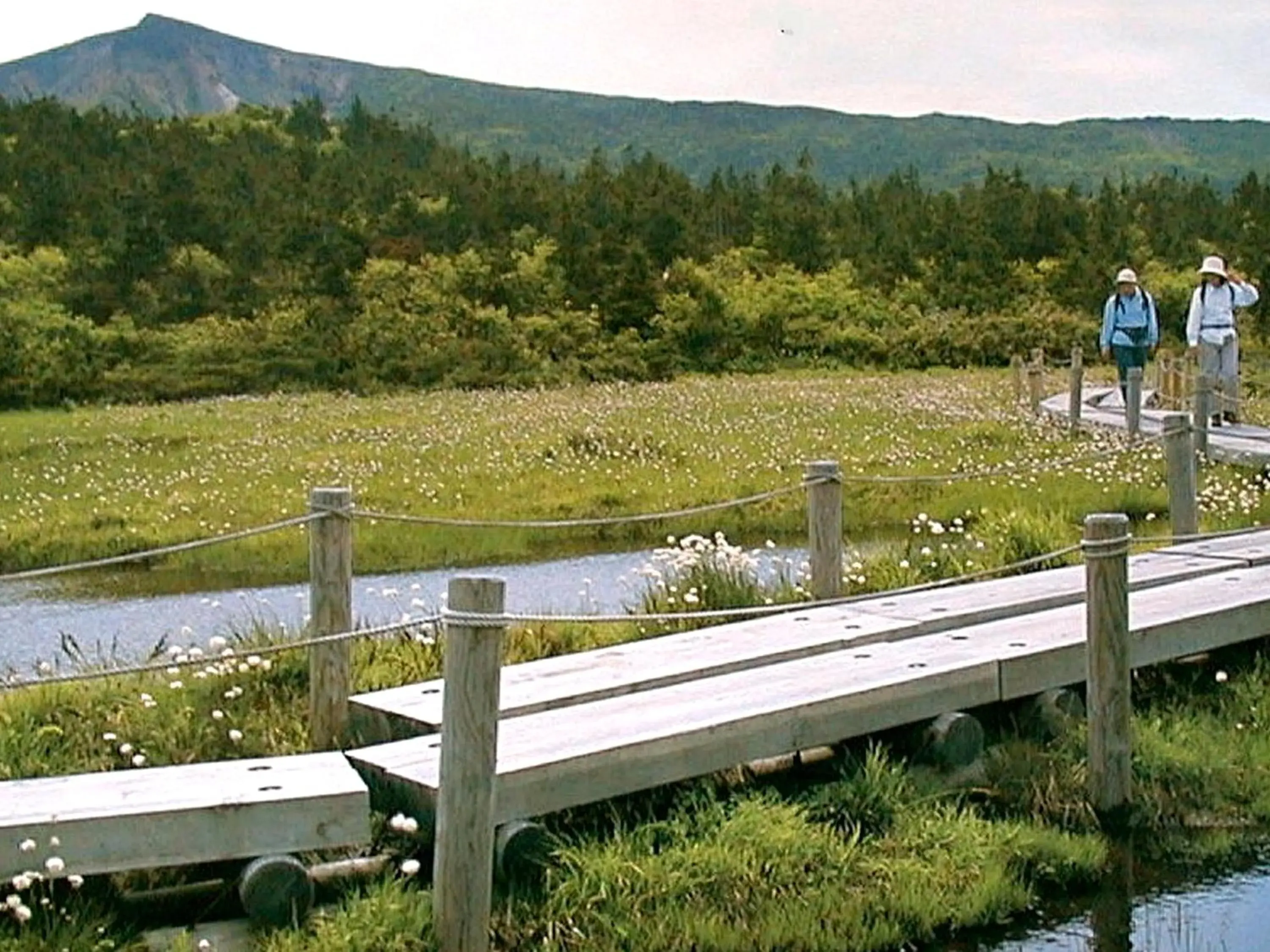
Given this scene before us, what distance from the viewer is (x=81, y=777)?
6.77 metres

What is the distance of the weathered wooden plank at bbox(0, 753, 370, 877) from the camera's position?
5.98 metres

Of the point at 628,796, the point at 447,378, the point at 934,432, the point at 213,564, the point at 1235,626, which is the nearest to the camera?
the point at 628,796

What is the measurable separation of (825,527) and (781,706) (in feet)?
10.2

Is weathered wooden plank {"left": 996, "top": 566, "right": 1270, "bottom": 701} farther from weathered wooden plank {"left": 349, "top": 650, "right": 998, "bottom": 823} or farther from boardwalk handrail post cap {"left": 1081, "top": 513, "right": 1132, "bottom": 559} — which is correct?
boardwalk handrail post cap {"left": 1081, "top": 513, "right": 1132, "bottom": 559}

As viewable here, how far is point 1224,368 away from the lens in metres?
21.5

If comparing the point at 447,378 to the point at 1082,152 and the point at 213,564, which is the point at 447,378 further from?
the point at 1082,152

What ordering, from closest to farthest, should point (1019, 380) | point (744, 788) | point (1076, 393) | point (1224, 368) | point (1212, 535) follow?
point (744, 788) < point (1212, 535) < point (1224, 368) < point (1076, 393) < point (1019, 380)

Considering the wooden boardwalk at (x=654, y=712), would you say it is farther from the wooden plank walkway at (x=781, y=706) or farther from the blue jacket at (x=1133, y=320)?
the blue jacket at (x=1133, y=320)

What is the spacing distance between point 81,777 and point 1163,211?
67.5m

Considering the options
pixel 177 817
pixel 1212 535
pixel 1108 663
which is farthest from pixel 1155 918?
pixel 1212 535

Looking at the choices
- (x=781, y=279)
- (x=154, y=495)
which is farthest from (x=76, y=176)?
(x=154, y=495)

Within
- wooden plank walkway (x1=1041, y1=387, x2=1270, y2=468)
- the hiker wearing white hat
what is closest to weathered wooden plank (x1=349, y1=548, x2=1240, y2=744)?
wooden plank walkway (x1=1041, y1=387, x2=1270, y2=468)

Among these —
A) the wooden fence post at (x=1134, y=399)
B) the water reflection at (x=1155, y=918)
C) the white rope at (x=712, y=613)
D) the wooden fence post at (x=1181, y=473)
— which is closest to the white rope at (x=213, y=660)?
the white rope at (x=712, y=613)

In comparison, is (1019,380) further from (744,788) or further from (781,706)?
(781,706)
